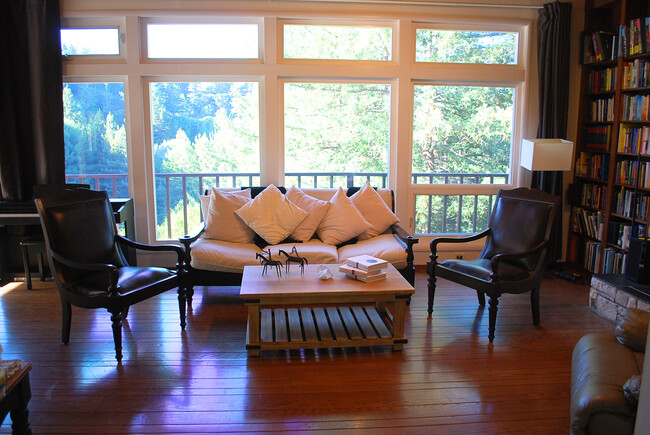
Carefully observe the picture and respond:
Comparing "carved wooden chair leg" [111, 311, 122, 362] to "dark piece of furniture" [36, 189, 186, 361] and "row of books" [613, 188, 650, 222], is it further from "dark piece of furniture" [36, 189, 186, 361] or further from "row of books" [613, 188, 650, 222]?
"row of books" [613, 188, 650, 222]

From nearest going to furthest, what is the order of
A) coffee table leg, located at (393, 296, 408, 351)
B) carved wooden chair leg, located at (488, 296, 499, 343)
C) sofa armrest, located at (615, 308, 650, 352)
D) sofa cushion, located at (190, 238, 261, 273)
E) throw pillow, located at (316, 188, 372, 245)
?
sofa armrest, located at (615, 308, 650, 352) < coffee table leg, located at (393, 296, 408, 351) < carved wooden chair leg, located at (488, 296, 499, 343) < sofa cushion, located at (190, 238, 261, 273) < throw pillow, located at (316, 188, 372, 245)

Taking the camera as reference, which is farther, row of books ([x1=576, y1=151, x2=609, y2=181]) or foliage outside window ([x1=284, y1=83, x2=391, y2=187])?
foliage outside window ([x1=284, y1=83, x2=391, y2=187])

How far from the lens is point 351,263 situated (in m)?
3.34

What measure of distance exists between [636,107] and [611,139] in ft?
1.22

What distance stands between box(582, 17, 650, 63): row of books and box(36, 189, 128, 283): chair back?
4479mm

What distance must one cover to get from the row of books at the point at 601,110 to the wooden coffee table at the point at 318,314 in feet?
9.20

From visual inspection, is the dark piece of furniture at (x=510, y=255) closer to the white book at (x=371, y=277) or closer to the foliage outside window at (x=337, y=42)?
the white book at (x=371, y=277)

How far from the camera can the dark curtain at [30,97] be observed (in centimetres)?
450

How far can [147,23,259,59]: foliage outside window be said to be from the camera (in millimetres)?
4816

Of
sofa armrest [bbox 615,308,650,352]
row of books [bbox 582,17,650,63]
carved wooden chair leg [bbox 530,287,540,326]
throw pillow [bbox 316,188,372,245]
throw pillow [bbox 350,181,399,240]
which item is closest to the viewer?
sofa armrest [bbox 615,308,650,352]

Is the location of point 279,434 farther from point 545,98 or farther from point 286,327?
point 545,98

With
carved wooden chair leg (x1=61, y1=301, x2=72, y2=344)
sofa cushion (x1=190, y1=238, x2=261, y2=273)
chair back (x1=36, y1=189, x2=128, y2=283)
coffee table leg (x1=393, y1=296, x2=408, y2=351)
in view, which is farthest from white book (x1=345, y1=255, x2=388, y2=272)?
carved wooden chair leg (x1=61, y1=301, x2=72, y2=344)

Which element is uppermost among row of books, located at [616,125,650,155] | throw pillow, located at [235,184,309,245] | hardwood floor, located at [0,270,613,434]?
row of books, located at [616,125,650,155]

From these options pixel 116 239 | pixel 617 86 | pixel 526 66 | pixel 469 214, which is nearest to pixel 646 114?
pixel 617 86
